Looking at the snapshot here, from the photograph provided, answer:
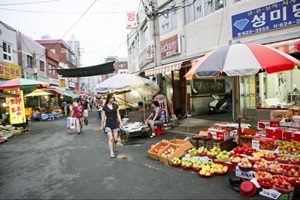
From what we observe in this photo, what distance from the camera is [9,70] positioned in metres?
16.5

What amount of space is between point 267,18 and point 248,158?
21.5 feet

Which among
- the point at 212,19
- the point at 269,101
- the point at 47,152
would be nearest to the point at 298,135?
the point at 269,101

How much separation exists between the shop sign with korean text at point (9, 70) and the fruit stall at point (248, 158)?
14.6 metres

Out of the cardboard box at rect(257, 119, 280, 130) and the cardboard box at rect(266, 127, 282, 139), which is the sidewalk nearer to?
the cardboard box at rect(257, 119, 280, 130)

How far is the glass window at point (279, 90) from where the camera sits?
348 inches

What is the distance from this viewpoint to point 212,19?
35.5 feet

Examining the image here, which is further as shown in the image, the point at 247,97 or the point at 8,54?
the point at 8,54

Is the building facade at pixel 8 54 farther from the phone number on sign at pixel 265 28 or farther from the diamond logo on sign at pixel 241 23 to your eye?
the phone number on sign at pixel 265 28

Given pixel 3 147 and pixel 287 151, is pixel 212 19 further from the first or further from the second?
pixel 3 147

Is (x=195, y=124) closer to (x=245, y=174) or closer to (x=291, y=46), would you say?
(x=291, y=46)

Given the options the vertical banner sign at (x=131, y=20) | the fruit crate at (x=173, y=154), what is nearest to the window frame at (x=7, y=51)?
the vertical banner sign at (x=131, y=20)

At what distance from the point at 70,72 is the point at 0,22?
20.6 ft

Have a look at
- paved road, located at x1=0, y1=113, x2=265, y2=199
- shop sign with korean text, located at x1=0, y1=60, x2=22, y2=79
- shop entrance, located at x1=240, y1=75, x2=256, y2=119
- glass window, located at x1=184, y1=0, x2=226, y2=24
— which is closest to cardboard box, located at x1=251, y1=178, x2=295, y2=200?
paved road, located at x1=0, y1=113, x2=265, y2=199

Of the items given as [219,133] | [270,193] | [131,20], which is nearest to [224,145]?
[219,133]
